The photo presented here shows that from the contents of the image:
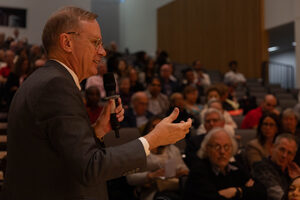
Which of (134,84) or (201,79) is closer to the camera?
(134,84)

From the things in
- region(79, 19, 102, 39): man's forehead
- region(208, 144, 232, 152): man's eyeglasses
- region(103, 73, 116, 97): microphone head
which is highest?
region(79, 19, 102, 39): man's forehead

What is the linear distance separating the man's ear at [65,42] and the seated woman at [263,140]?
2653mm

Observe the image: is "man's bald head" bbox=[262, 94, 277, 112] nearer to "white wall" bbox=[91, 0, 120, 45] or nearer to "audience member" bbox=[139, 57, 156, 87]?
"audience member" bbox=[139, 57, 156, 87]

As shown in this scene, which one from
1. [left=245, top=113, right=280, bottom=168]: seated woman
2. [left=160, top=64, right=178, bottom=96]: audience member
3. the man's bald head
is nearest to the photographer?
[left=245, top=113, right=280, bottom=168]: seated woman

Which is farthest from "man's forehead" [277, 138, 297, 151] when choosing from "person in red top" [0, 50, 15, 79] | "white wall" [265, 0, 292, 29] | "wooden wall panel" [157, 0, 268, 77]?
"wooden wall panel" [157, 0, 268, 77]

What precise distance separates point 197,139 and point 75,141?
2417 millimetres

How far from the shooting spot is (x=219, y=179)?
2.90 metres

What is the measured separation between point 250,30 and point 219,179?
709 centimetres

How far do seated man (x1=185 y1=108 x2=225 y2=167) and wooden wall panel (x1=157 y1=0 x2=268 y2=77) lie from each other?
586 cm

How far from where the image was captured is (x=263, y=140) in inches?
142

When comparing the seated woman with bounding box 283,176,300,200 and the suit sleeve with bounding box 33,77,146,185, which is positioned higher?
the suit sleeve with bounding box 33,77,146,185

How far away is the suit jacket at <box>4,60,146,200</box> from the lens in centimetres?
97

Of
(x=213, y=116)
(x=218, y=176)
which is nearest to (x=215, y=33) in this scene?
(x=213, y=116)

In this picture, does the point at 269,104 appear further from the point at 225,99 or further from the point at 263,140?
the point at 263,140
